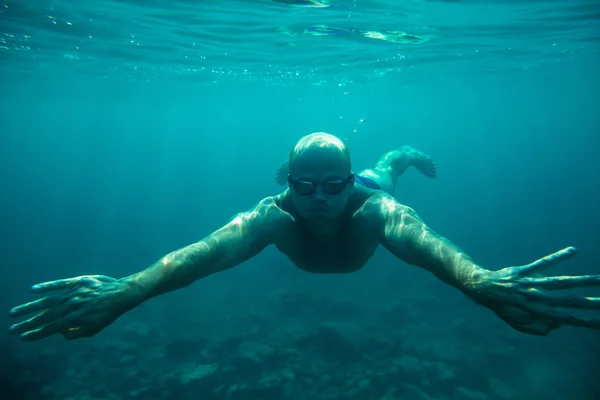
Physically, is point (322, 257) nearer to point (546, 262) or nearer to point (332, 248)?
point (332, 248)

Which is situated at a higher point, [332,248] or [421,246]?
[421,246]

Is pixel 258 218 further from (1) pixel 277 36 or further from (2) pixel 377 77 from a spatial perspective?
(2) pixel 377 77

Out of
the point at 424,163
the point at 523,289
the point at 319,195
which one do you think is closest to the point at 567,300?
the point at 523,289

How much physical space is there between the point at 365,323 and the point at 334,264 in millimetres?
7684

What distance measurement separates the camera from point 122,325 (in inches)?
514

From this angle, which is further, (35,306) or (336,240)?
(336,240)

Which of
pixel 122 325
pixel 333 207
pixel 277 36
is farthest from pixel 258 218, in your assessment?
pixel 277 36

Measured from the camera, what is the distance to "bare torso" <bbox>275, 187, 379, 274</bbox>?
4.50 meters

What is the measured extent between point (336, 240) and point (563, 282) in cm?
270

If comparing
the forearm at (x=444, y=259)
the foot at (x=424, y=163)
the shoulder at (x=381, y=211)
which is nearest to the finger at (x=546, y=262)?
the forearm at (x=444, y=259)

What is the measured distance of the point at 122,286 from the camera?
3.04m

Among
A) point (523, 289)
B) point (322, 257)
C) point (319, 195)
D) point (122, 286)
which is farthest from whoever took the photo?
point (322, 257)

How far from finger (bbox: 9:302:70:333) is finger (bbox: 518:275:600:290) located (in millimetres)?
3376

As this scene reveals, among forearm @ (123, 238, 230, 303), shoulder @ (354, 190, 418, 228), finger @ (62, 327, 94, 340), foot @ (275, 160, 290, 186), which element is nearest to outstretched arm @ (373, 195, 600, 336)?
shoulder @ (354, 190, 418, 228)
